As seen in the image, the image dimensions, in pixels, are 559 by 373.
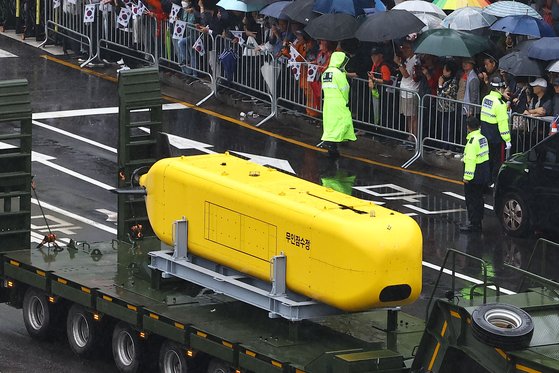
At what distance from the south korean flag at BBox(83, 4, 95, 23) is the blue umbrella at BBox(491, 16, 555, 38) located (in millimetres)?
9700

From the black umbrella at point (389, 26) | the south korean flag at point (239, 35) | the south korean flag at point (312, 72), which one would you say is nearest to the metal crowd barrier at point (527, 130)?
the black umbrella at point (389, 26)

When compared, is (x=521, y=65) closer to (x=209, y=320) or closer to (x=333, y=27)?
(x=333, y=27)

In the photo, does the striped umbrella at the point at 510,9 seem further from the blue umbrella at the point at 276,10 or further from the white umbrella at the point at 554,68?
the blue umbrella at the point at 276,10

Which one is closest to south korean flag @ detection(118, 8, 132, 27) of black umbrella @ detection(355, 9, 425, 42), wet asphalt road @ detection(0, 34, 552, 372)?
wet asphalt road @ detection(0, 34, 552, 372)

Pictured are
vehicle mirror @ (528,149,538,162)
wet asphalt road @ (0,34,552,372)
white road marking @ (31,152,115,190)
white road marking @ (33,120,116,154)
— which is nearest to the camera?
wet asphalt road @ (0,34,552,372)

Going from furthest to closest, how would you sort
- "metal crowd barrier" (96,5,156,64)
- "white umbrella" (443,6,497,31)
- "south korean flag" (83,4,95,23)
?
"south korean flag" (83,4,95,23) < "metal crowd barrier" (96,5,156,64) < "white umbrella" (443,6,497,31)

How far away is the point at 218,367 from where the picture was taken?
16688mm

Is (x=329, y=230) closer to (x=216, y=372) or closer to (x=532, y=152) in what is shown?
(x=216, y=372)

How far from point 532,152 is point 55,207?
7.00 meters

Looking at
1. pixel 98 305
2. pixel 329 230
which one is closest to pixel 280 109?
pixel 98 305

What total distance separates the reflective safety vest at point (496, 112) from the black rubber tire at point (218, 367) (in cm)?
934

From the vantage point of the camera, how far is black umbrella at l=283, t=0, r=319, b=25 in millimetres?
29156

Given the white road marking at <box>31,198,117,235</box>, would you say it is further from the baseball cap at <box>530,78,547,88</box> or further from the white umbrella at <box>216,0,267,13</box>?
the white umbrella at <box>216,0,267,13</box>

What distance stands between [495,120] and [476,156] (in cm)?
167
